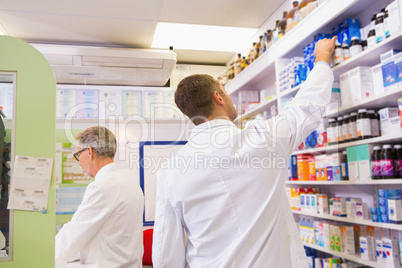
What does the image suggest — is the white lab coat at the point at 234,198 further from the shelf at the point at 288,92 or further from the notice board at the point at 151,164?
the notice board at the point at 151,164

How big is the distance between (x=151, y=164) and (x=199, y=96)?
328cm

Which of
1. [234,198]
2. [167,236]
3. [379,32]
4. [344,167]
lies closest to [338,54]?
[379,32]

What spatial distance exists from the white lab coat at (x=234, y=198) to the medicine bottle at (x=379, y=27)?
32.4 inches

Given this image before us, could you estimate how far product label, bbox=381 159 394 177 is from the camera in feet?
6.85

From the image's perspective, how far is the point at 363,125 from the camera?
226cm

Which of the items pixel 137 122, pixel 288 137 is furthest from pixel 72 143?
pixel 288 137

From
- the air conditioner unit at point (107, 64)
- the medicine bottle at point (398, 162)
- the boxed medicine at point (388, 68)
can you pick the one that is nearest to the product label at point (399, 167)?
the medicine bottle at point (398, 162)

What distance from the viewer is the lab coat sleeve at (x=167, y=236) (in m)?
1.67

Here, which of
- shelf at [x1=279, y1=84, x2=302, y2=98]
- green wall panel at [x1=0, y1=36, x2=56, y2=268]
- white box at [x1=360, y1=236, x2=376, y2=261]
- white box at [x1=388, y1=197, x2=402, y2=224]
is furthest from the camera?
→ shelf at [x1=279, y1=84, x2=302, y2=98]

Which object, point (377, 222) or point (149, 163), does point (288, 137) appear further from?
point (149, 163)

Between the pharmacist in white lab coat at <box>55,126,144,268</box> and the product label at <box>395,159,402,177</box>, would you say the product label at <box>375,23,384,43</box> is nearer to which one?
the product label at <box>395,159,402,177</box>

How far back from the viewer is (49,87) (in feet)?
5.90

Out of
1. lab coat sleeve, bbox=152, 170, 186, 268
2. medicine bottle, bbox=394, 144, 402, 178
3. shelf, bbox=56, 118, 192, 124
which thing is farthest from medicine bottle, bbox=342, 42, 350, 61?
shelf, bbox=56, 118, 192, 124

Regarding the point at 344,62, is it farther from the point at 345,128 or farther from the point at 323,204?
the point at 323,204
